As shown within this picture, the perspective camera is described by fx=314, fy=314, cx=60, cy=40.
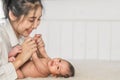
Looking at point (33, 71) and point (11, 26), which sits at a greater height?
point (11, 26)

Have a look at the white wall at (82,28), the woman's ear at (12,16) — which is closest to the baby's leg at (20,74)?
the woman's ear at (12,16)

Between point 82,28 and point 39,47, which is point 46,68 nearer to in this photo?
point 39,47

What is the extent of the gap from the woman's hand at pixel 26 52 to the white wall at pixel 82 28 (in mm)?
833

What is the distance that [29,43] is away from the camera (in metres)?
1.47

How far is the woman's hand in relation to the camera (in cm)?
141

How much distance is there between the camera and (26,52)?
145 cm

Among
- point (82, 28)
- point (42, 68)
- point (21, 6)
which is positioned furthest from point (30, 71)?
point (82, 28)

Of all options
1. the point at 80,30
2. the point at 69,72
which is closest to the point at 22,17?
the point at 69,72

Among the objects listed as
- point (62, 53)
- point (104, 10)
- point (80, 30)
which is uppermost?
point (104, 10)

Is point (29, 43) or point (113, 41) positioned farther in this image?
point (113, 41)

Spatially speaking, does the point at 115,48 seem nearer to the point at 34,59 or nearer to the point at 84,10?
the point at 84,10

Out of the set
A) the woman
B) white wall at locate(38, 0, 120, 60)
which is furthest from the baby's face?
white wall at locate(38, 0, 120, 60)

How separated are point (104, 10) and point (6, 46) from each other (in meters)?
1.03

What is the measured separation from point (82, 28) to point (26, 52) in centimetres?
92
